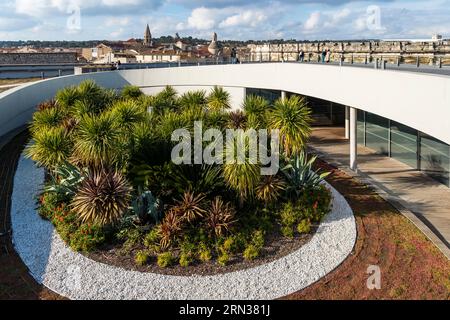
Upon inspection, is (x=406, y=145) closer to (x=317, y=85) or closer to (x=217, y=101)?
(x=317, y=85)

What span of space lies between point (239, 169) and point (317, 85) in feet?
35.0

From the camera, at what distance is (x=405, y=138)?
21734 millimetres

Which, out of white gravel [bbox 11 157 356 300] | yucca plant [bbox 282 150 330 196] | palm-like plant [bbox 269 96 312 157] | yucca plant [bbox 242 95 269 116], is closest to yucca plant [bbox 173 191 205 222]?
white gravel [bbox 11 157 356 300]

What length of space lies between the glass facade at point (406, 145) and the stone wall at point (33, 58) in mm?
36122

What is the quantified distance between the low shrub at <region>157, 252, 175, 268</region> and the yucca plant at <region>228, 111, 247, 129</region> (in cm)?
708

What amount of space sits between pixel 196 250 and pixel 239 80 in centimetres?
2072

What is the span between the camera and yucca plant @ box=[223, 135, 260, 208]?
12688 mm

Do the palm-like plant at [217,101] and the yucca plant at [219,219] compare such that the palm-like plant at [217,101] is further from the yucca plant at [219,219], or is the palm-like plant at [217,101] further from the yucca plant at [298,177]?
the yucca plant at [219,219]

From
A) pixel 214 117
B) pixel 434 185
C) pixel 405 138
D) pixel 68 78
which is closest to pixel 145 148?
pixel 214 117

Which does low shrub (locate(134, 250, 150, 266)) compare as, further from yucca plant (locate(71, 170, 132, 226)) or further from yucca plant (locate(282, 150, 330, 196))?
yucca plant (locate(282, 150, 330, 196))

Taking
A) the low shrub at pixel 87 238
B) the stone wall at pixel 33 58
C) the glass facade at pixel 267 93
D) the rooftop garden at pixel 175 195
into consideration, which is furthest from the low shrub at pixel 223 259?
the stone wall at pixel 33 58

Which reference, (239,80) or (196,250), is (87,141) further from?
(239,80)

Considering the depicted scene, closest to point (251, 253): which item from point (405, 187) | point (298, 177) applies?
point (298, 177)

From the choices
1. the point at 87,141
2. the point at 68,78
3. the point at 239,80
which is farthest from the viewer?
the point at 239,80
